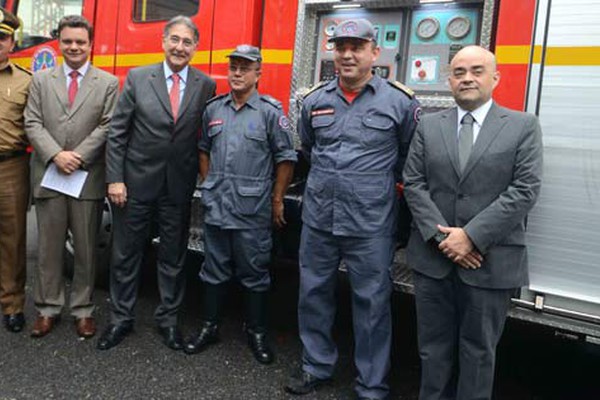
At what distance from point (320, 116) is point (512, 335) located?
7.34 ft

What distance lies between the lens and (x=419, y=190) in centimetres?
268

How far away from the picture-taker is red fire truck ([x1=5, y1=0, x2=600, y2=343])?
2.57m

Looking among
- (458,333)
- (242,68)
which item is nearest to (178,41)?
(242,68)

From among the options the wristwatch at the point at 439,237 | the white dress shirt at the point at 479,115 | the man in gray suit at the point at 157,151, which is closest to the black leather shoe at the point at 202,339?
the man in gray suit at the point at 157,151

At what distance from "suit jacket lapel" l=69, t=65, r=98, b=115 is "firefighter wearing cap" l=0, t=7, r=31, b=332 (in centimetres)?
37

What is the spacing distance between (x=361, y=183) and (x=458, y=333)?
2.68ft

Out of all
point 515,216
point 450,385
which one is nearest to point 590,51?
point 515,216

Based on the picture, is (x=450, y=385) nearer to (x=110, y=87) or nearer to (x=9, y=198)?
(x=110, y=87)

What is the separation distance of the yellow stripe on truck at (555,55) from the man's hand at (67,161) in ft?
7.76

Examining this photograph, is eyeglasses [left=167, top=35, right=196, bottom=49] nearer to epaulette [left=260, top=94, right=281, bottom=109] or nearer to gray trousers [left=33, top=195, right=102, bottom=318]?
epaulette [left=260, top=94, right=281, bottom=109]

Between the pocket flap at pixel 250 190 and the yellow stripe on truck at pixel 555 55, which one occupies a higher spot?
the yellow stripe on truck at pixel 555 55

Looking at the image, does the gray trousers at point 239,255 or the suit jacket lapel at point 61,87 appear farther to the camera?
the suit jacket lapel at point 61,87

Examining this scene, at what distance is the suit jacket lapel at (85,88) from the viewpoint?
11.8 feet

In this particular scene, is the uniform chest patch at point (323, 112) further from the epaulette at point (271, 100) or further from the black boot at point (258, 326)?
the black boot at point (258, 326)
